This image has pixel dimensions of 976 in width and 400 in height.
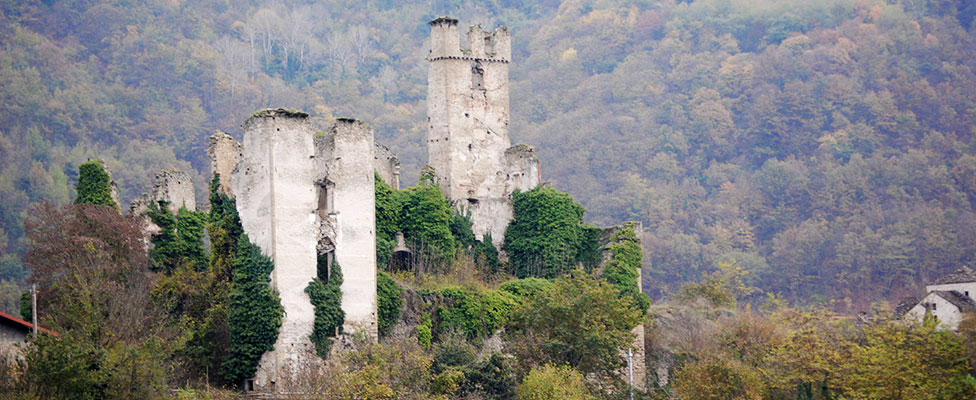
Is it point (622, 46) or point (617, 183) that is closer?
point (617, 183)

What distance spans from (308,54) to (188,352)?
→ 189ft

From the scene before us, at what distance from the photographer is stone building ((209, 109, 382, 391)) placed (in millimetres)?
32969

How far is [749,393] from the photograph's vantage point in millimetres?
35594

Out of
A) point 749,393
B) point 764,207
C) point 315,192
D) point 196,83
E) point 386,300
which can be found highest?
point 196,83

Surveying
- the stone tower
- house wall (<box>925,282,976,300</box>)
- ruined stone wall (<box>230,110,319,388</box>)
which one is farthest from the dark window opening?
house wall (<box>925,282,976,300</box>)

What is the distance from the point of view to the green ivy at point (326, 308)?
109ft

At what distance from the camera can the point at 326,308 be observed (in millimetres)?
Result: 33438

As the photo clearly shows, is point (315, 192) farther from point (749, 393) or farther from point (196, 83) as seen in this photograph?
point (196, 83)

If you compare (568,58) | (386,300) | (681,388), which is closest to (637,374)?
(681,388)

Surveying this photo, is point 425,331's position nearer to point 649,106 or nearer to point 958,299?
point 958,299

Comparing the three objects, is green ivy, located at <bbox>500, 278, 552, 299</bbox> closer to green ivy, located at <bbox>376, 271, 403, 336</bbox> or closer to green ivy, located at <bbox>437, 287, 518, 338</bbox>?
green ivy, located at <bbox>437, 287, 518, 338</bbox>

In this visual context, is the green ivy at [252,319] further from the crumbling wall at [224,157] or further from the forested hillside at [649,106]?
the forested hillside at [649,106]

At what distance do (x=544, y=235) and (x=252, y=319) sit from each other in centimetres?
1302

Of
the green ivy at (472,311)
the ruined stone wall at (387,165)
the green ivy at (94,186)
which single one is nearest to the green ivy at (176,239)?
the green ivy at (94,186)
